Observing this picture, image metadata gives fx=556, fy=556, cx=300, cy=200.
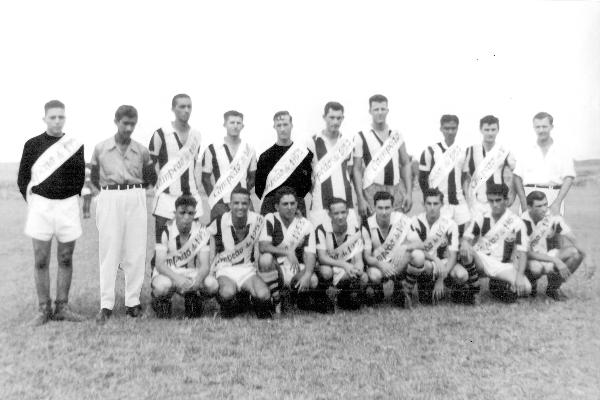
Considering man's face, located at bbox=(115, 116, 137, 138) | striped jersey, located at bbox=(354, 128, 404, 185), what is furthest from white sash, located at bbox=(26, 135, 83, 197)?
striped jersey, located at bbox=(354, 128, 404, 185)

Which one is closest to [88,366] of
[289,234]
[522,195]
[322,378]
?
[322,378]

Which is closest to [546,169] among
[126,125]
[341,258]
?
[341,258]

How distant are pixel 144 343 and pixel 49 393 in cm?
89

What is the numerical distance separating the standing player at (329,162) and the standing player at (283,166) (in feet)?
0.32

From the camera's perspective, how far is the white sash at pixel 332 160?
5.26m

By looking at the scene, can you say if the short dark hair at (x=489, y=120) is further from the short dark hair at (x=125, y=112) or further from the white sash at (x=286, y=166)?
the short dark hair at (x=125, y=112)

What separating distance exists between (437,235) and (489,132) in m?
1.25

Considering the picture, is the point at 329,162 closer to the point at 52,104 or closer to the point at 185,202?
the point at 185,202

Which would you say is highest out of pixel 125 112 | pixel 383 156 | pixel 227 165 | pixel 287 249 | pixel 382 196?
pixel 125 112

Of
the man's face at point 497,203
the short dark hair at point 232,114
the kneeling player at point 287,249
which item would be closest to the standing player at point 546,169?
the man's face at point 497,203

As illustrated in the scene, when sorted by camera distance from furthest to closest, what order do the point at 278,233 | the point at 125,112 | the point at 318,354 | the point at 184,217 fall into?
the point at 278,233
the point at 184,217
the point at 125,112
the point at 318,354

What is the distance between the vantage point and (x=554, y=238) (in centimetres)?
562

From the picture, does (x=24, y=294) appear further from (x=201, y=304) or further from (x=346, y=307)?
(x=346, y=307)

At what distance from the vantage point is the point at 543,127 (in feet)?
18.5
